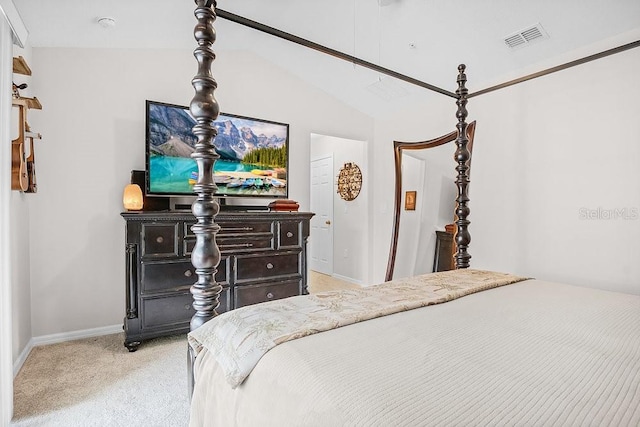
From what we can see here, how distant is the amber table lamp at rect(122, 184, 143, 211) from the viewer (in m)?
2.79

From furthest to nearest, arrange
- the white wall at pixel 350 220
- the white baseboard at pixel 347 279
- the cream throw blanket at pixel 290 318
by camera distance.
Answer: the white baseboard at pixel 347 279, the white wall at pixel 350 220, the cream throw blanket at pixel 290 318

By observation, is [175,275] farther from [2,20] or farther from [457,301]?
[457,301]

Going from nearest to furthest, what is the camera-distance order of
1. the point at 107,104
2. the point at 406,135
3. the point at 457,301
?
the point at 457,301 < the point at 107,104 < the point at 406,135

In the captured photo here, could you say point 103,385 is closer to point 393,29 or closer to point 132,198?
point 132,198

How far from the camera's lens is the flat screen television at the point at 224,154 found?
9.95 ft

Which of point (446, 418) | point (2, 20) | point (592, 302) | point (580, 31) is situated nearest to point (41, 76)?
point (2, 20)

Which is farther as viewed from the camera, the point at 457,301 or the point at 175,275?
the point at 175,275

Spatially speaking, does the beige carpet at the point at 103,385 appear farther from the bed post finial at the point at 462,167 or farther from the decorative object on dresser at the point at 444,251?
the decorative object on dresser at the point at 444,251

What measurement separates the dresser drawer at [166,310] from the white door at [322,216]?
9.48 ft

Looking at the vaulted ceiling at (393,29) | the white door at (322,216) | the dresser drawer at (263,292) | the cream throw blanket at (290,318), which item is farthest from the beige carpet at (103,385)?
the white door at (322,216)

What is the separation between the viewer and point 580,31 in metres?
2.47

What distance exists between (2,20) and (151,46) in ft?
5.57

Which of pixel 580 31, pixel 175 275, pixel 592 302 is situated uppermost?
pixel 580 31

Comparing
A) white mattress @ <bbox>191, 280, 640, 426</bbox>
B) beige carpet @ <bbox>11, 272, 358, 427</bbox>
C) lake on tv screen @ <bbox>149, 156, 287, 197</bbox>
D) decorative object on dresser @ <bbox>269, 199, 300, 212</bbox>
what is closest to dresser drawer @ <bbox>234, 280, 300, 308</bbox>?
beige carpet @ <bbox>11, 272, 358, 427</bbox>
